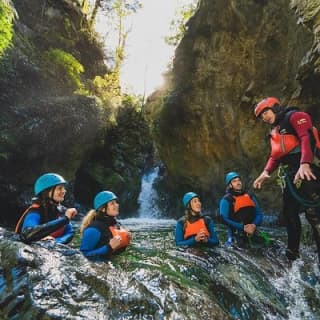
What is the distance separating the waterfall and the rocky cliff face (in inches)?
97.5

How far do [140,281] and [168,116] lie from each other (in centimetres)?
1286

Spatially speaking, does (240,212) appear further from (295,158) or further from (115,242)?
(115,242)

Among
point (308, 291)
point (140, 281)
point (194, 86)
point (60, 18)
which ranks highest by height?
point (60, 18)

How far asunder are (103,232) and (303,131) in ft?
10.9

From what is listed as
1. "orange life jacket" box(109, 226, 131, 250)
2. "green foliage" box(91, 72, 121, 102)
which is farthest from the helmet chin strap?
"green foliage" box(91, 72, 121, 102)

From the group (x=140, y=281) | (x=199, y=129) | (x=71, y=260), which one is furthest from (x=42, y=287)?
(x=199, y=129)

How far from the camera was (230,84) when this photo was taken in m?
13.9

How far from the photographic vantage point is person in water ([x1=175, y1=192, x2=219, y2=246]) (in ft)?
21.8

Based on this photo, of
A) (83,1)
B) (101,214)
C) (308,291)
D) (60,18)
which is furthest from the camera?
(83,1)

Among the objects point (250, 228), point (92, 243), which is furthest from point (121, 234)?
point (250, 228)

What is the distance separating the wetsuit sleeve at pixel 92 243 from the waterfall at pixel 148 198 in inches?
525

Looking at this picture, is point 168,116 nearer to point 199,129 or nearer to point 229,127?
point 199,129

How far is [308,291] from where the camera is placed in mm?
5023

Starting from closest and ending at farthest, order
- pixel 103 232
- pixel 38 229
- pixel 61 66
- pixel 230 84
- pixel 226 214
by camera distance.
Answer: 1. pixel 38 229
2. pixel 103 232
3. pixel 226 214
4. pixel 230 84
5. pixel 61 66
